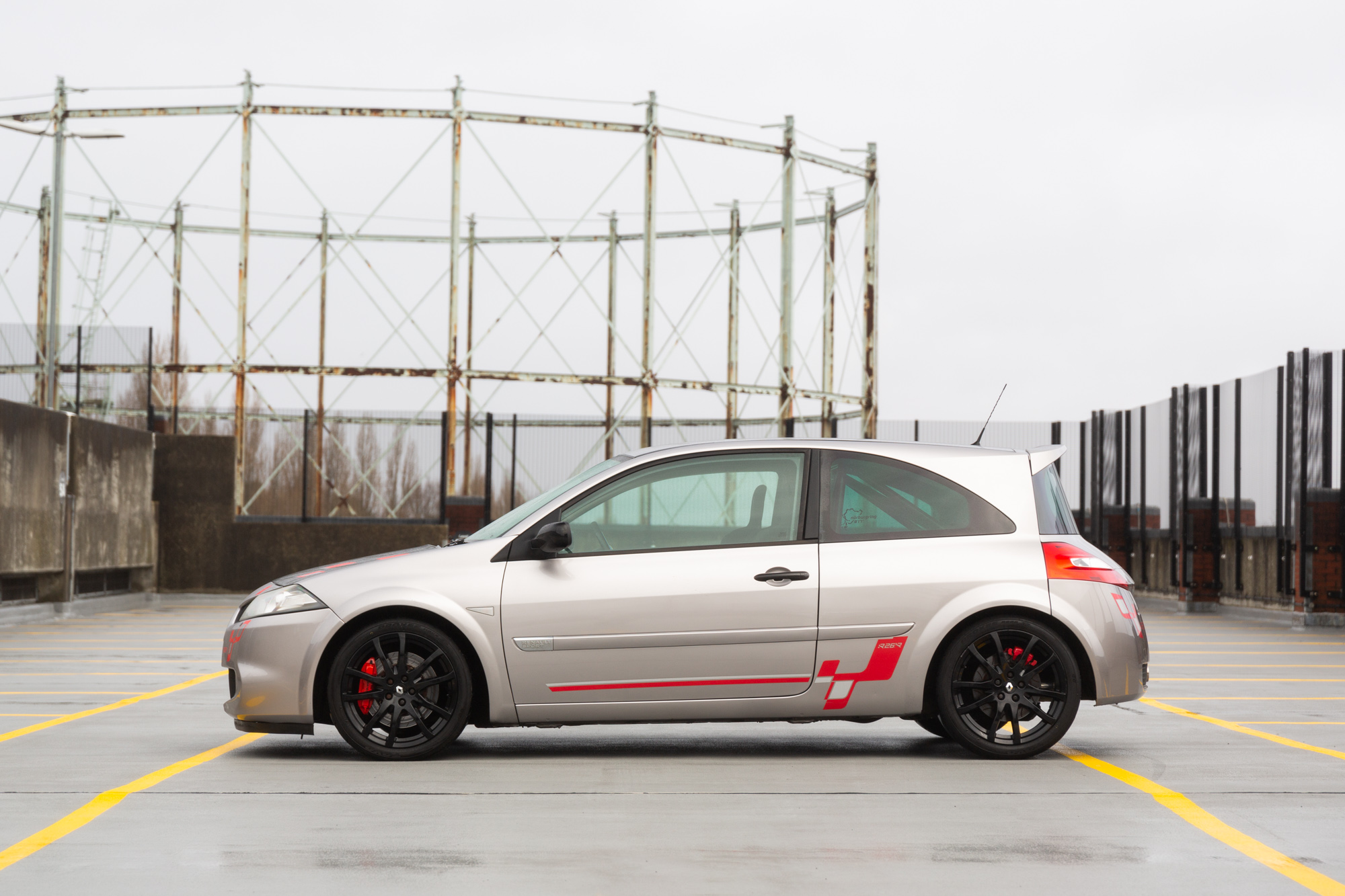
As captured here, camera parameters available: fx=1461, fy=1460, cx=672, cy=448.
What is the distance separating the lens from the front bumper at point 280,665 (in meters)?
7.24

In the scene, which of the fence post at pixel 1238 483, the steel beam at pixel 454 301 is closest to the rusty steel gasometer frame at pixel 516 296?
the steel beam at pixel 454 301

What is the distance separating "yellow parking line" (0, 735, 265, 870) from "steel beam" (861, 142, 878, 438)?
2273 centimetres

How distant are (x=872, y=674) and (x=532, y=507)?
77.0 inches

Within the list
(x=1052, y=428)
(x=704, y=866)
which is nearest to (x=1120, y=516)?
(x=1052, y=428)

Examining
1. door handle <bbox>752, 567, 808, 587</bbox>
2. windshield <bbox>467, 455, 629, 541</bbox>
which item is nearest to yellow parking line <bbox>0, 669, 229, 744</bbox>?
windshield <bbox>467, 455, 629, 541</bbox>

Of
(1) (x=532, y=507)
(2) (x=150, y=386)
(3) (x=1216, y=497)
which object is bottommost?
(1) (x=532, y=507)

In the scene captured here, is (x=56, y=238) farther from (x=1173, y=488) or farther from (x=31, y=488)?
(x=1173, y=488)

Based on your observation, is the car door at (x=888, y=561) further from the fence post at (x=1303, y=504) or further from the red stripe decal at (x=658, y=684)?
the fence post at (x=1303, y=504)

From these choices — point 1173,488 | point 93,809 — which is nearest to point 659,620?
point 93,809

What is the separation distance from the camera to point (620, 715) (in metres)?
7.27

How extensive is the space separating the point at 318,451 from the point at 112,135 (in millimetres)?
11191

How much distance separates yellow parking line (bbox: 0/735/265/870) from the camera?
17.0ft

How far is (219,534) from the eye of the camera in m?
25.0

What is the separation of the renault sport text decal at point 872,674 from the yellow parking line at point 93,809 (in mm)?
3171
